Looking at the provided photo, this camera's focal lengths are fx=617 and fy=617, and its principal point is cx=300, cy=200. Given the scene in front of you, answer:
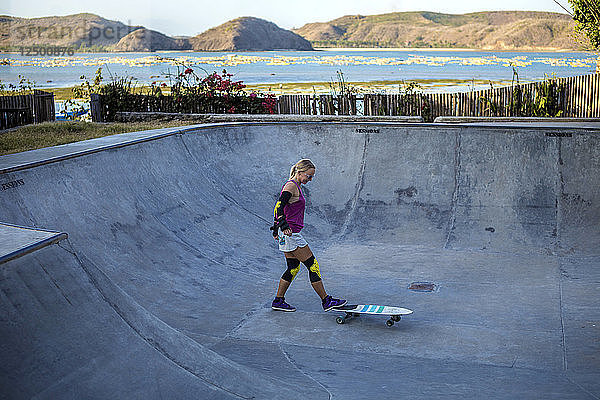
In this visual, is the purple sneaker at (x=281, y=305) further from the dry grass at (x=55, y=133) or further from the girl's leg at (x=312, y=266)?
the dry grass at (x=55, y=133)

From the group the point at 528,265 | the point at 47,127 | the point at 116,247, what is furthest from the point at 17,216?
the point at 47,127

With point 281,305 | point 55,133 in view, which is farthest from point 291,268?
point 55,133

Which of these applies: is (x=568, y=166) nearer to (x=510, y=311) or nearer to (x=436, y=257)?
(x=436, y=257)

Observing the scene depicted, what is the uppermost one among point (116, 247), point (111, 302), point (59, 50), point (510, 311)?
point (59, 50)

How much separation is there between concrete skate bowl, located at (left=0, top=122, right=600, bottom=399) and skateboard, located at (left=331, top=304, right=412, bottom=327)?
0.32 ft

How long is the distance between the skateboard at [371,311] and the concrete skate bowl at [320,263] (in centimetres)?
10

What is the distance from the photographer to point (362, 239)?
9.30 meters

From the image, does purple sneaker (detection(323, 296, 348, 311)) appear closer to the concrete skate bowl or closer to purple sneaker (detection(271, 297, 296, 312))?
the concrete skate bowl

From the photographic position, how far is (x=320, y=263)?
8367 millimetres

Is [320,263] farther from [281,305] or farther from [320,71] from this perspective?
[320,71]

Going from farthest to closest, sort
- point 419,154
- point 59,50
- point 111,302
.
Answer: point 59,50
point 419,154
point 111,302

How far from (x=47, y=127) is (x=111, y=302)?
38.3 feet

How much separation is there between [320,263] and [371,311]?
2257mm

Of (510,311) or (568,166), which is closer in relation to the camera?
(510,311)
